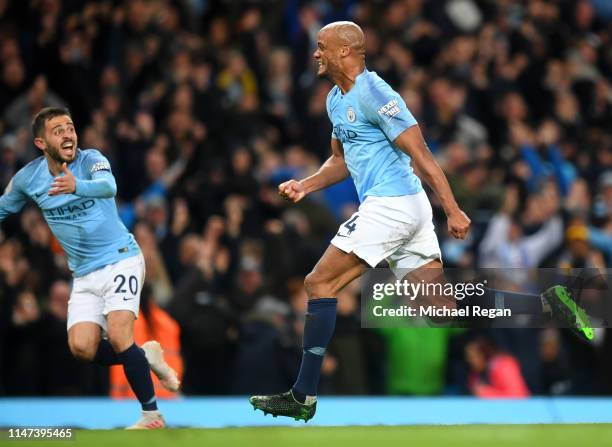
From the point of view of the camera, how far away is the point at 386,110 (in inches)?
312

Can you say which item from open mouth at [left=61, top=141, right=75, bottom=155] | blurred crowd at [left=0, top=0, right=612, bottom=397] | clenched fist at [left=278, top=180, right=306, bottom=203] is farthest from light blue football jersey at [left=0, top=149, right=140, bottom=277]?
blurred crowd at [left=0, top=0, right=612, bottom=397]

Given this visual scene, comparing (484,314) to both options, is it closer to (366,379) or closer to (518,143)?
(366,379)

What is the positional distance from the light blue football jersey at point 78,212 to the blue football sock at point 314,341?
151 cm

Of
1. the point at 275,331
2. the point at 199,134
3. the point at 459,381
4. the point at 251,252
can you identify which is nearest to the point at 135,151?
the point at 199,134

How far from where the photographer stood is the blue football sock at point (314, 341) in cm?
801

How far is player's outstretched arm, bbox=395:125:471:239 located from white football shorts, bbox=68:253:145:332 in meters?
2.06

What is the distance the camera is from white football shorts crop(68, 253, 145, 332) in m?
8.62

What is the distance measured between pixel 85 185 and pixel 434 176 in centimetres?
215

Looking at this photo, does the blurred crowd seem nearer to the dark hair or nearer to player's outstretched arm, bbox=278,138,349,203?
the dark hair

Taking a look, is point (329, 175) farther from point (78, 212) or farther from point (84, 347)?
point (84, 347)

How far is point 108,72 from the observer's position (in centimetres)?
1432

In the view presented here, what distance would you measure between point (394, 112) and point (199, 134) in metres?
6.54

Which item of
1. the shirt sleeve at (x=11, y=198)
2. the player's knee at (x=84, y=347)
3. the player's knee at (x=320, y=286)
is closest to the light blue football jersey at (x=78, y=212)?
the shirt sleeve at (x=11, y=198)

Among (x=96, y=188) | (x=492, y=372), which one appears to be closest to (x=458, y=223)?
(x=96, y=188)
